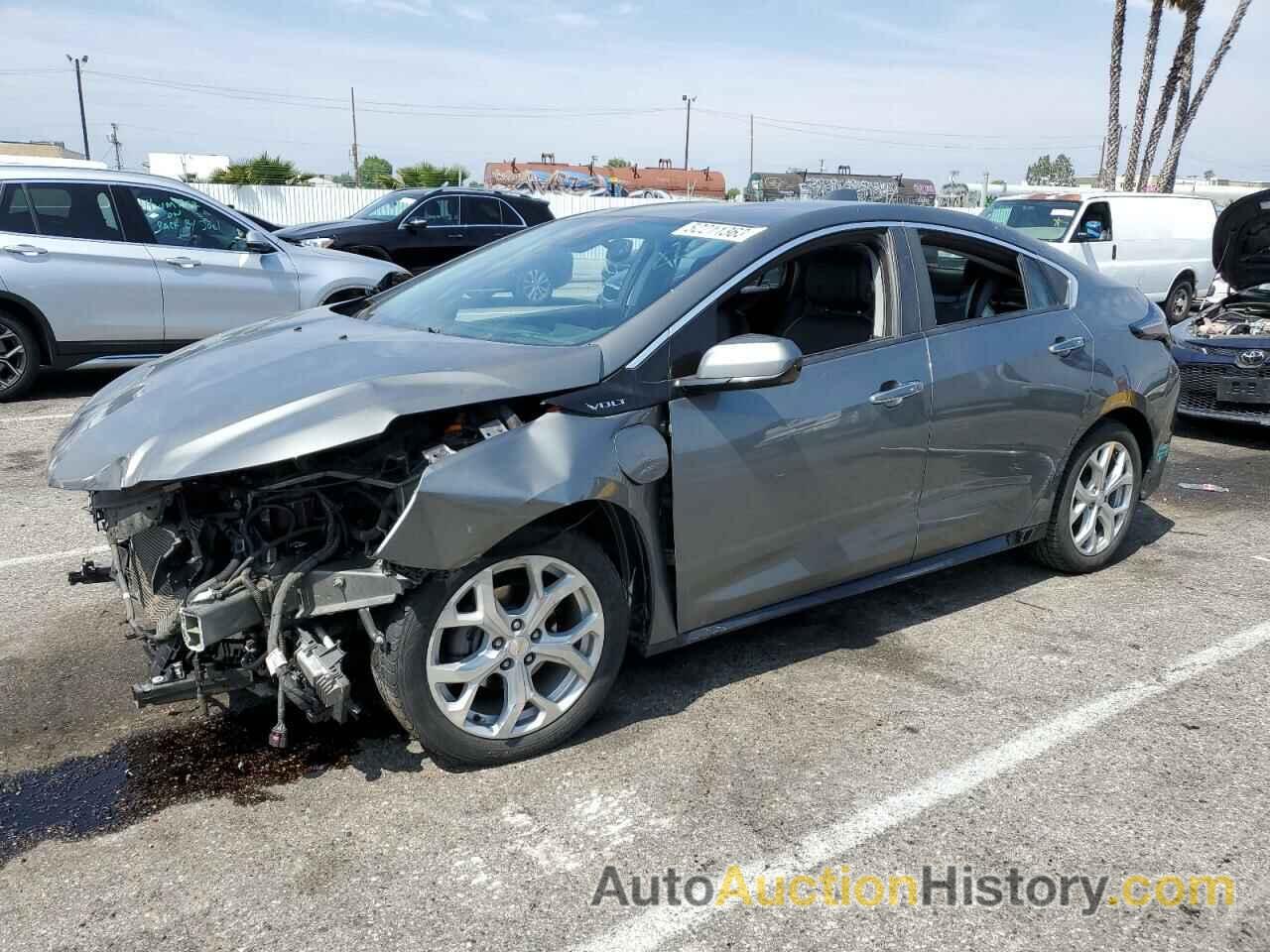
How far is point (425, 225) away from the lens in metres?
14.5

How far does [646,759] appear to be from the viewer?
3.41 m

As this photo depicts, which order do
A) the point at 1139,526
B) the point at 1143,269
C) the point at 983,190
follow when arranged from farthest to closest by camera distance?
the point at 983,190
the point at 1143,269
the point at 1139,526

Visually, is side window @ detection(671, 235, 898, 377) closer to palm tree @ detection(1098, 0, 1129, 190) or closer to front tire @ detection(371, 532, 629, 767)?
front tire @ detection(371, 532, 629, 767)

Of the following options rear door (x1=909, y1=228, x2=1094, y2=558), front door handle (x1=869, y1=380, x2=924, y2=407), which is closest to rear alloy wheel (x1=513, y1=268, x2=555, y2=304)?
front door handle (x1=869, y1=380, x2=924, y2=407)

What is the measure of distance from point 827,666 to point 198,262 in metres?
7.15

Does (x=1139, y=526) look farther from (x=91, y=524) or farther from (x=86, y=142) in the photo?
(x=86, y=142)

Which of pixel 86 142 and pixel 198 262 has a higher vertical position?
pixel 86 142

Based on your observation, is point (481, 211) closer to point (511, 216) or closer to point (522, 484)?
point (511, 216)

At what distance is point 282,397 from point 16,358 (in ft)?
22.5

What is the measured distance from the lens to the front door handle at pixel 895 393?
396 centimetres

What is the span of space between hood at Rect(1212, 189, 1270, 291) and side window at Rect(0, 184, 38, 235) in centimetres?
937

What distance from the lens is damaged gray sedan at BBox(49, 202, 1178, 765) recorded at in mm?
3014

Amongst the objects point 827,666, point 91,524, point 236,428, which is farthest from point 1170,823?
point 91,524

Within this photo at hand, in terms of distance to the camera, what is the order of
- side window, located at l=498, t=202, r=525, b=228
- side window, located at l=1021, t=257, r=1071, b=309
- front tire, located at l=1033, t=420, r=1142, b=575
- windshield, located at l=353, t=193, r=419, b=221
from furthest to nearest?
side window, located at l=498, t=202, r=525, b=228 < windshield, located at l=353, t=193, r=419, b=221 < front tire, located at l=1033, t=420, r=1142, b=575 < side window, located at l=1021, t=257, r=1071, b=309
